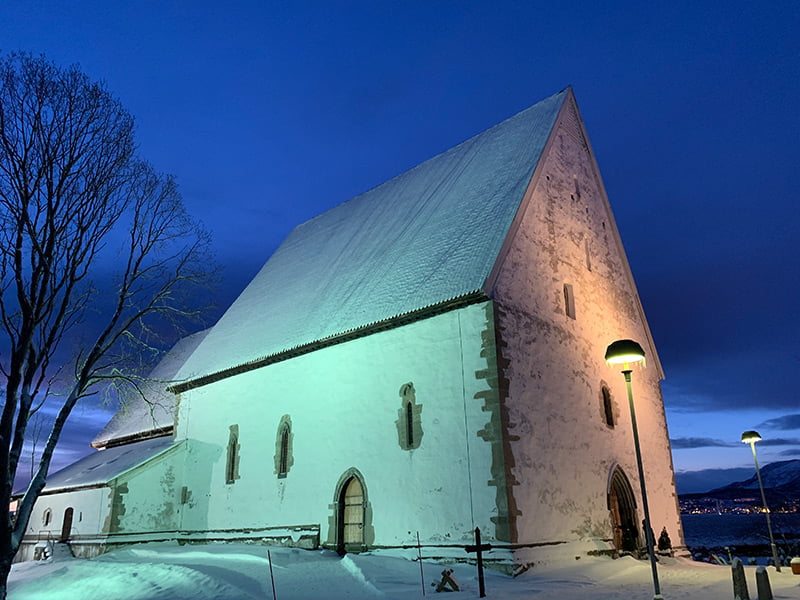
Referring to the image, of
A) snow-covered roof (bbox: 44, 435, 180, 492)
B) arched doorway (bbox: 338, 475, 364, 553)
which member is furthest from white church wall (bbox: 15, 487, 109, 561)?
arched doorway (bbox: 338, 475, 364, 553)

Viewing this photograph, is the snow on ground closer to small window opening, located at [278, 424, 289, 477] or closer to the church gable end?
the church gable end

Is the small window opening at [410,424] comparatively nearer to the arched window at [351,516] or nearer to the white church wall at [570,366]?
the arched window at [351,516]

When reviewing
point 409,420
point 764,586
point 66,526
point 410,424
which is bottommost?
point 764,586

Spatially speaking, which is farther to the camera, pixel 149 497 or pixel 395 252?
pixel 149 497

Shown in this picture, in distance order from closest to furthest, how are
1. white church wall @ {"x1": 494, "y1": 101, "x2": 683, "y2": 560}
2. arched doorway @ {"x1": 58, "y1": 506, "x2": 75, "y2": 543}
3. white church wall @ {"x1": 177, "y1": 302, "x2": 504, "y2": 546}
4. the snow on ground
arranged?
the snow on ground → white church wall @ {"x1": 177, "y1": 302, "x2": 504, "y2": 546} → white church wall @ {"x1": 494, "y1": 101, "x2": 683, "y2": 560} → arched doorway @ {"x1": 58, "y1": 506, "x2": 75, "y2": 543}

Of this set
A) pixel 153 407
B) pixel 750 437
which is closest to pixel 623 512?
pixel 750 437

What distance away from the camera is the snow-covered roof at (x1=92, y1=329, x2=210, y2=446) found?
2667cm

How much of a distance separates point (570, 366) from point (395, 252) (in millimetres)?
6255

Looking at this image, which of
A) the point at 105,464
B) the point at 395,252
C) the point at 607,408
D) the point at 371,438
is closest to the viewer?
the point at 371,438

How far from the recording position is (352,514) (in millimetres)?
16438

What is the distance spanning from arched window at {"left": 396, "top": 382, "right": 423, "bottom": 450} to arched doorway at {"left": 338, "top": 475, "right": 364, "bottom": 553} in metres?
1.91

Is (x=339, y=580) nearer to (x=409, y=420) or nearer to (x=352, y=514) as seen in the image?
(x=352, y=514)

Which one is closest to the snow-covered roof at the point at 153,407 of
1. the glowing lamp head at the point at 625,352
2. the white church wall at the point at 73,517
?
the white church wall at the point at 73,517

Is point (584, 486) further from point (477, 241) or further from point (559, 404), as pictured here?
point (477, 241)
